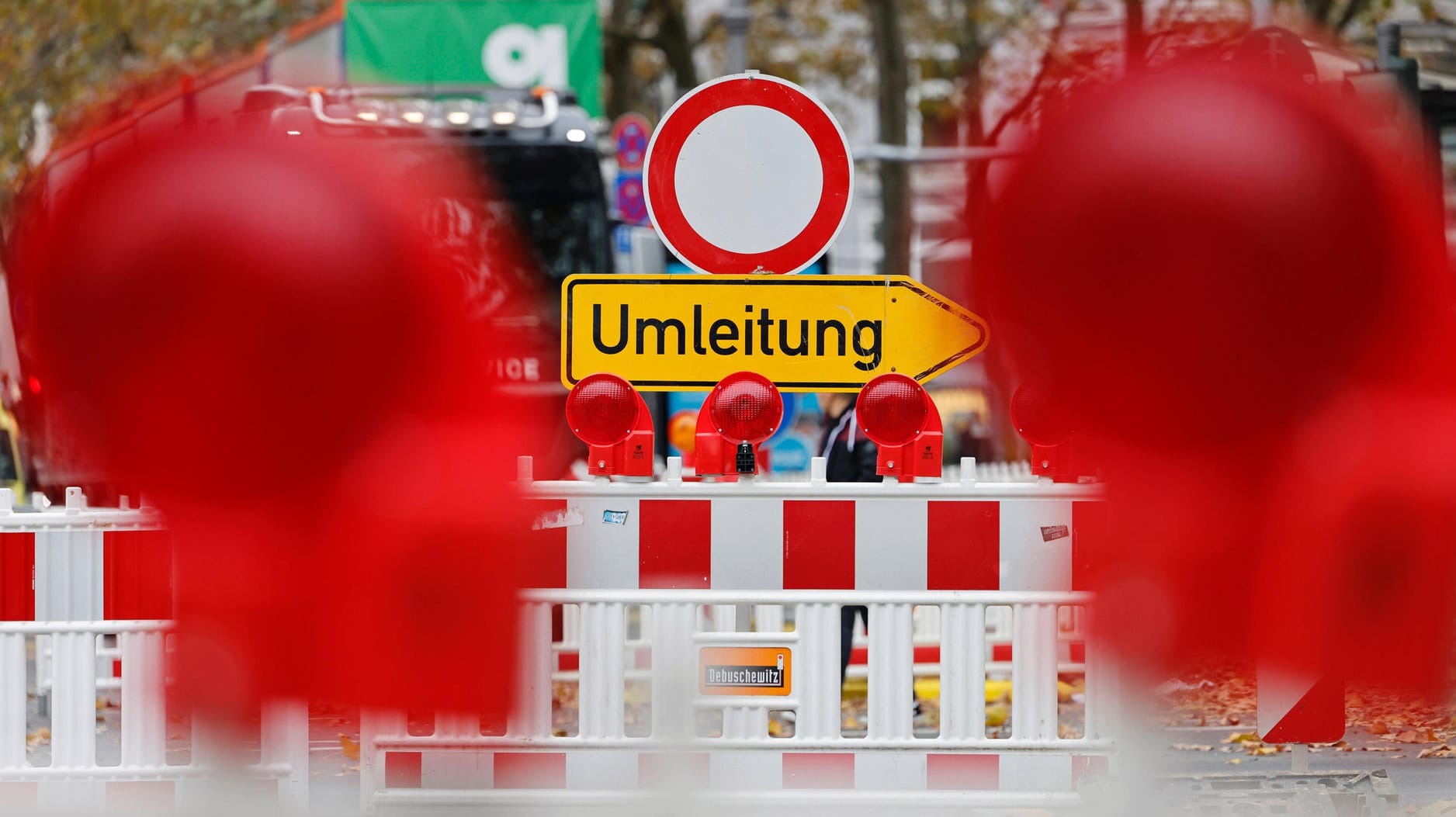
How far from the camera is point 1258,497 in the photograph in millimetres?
4648

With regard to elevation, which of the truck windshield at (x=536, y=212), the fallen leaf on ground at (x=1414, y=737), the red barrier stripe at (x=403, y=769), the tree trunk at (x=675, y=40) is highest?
the tree trunk at (x=675, y=40)

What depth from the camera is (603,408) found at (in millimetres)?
4500

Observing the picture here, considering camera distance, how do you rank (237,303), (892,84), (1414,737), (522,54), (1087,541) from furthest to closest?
(892,84) → (522,54) → (1414,737) → (1087,541) → (237,303)

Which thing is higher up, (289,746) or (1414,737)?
(289,746)

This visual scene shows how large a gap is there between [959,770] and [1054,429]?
875mm

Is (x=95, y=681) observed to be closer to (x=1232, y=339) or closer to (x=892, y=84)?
(x=1232, y=339)

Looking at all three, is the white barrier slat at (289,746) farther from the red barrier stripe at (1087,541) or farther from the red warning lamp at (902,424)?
the red barrier stripe at (1087,541)

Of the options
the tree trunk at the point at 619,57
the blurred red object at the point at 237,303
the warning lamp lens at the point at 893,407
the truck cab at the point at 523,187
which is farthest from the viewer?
the tree trunk at the point at 619,57

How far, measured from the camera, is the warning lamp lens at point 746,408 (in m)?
4.42

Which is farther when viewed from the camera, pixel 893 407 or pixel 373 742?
pixel 373 742

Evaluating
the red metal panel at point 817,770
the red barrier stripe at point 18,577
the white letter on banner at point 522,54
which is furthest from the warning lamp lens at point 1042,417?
the white letter on banner at point 522,54

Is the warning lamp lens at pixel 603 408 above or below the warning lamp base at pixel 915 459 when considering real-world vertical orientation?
above

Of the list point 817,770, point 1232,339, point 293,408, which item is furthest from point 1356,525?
point 293,408

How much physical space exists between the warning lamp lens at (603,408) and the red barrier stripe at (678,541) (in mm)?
191
